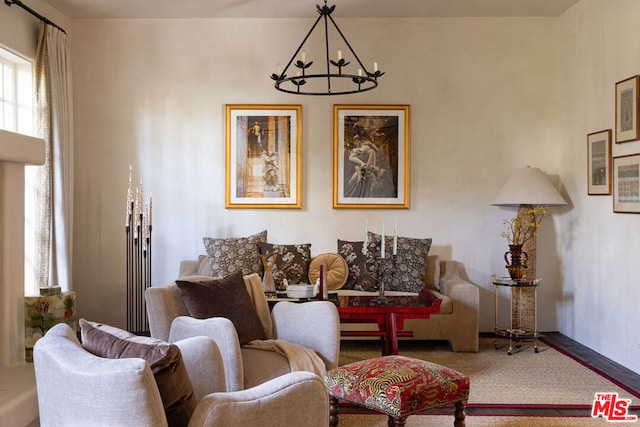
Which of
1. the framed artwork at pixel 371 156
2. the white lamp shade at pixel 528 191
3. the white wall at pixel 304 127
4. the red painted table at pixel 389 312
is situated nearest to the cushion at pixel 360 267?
the white wall at pixel 304 127

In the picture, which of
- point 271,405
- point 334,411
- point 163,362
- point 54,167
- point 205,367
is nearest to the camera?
point 163,362

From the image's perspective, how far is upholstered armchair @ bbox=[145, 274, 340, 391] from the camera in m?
3.11

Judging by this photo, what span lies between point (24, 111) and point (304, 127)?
248 cm

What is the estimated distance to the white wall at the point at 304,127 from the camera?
6.22 meters

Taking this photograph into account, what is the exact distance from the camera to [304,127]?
6.25 meters

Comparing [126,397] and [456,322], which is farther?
[456,322]

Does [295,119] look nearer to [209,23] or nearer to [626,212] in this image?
[209,23]

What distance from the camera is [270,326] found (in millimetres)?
3924

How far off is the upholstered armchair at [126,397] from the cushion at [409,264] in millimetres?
3554

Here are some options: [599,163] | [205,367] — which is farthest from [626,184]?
[205,367]

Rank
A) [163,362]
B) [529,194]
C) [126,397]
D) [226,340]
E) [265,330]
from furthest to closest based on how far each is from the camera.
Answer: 1. [529,194]
2. [265,330]
3. [226,340]
4. [163,362]
5. [126,397]

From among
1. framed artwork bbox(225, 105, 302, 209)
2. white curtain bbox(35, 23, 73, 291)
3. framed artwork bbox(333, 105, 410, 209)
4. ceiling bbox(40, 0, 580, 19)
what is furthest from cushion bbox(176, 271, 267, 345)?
ceiling bbox(40, 0, 580, 19)

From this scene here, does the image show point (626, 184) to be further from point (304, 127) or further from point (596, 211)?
point (304, 127)

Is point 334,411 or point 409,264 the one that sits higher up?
point 409,264
